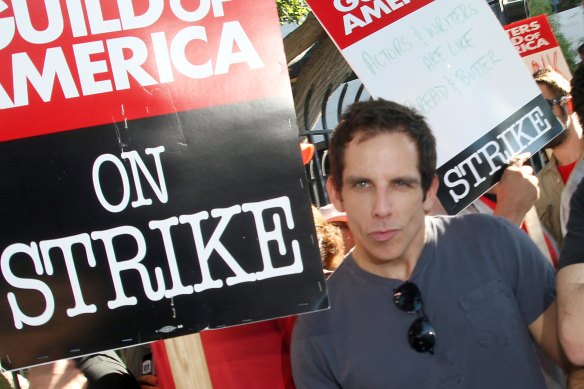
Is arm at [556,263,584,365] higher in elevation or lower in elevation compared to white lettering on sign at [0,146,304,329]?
lower

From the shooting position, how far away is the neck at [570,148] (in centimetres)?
355

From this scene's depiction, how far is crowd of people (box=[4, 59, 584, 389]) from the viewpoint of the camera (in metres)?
1.78

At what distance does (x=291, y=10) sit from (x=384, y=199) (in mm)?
7050

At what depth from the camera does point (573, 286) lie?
5.77 feet

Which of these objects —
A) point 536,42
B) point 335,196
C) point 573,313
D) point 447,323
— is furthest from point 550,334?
point 536,42

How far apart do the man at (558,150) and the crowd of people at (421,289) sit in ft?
5.41

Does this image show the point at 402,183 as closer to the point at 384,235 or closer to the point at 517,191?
the point at 384,235

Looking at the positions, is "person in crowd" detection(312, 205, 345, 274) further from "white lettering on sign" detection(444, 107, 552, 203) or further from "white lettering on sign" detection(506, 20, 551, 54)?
"white lettering on sign" detection(506, 20, 551, 54)

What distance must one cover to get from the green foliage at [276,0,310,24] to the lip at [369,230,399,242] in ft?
22.5

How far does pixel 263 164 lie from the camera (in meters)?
1.76

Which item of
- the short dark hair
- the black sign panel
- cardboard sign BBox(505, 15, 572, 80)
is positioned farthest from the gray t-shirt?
cardboard sign BBox(505, 15, 572, 80)

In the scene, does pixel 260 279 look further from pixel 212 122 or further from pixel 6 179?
pixel 6 179

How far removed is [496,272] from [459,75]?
1.08 metres

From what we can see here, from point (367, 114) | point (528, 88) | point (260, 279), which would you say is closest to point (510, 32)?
point (528, 88)
